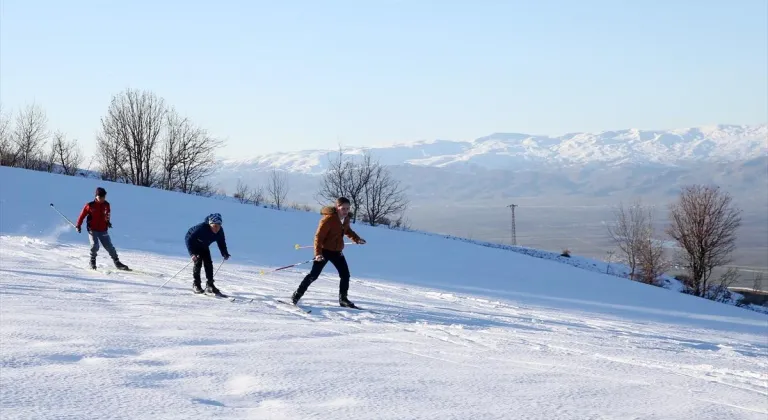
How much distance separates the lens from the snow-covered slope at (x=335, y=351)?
6.38 metres

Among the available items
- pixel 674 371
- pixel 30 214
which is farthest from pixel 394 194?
pixel 674 371

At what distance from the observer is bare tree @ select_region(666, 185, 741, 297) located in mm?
56844

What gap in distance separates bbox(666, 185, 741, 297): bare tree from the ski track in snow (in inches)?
1769

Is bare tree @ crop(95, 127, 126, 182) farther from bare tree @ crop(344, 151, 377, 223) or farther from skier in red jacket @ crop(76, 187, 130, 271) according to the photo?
skier in red jacket @ crop(76, 187, 130, 271)

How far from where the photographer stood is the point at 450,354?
936cm

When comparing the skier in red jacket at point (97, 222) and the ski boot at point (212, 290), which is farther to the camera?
the skier in red jacket at point (97, 222)

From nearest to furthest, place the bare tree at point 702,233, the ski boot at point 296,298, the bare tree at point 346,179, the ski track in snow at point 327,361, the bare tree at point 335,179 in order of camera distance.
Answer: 1. the ski track in snow at point 327,361
2. the ski boot at point 296,298
3. the bare tree at point 702,233
4. the bare tree at point 346,179
5. the bare tree at point 335,179

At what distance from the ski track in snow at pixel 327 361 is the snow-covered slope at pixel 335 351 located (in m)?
0.03

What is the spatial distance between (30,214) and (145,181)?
3160 cm

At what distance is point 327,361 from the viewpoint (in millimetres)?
8180

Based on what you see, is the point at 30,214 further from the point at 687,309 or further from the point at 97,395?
the point at 97,395

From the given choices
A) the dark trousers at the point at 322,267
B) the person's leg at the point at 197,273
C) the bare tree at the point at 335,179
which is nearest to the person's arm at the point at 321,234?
the dark trousers at the point at 322,267

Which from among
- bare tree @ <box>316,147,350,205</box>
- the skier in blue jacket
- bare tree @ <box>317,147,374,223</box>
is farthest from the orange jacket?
bare tree @ <box>316,147,350,205</box>

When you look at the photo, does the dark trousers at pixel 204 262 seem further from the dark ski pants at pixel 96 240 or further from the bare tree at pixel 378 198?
the bare tree at pixel 378 198
